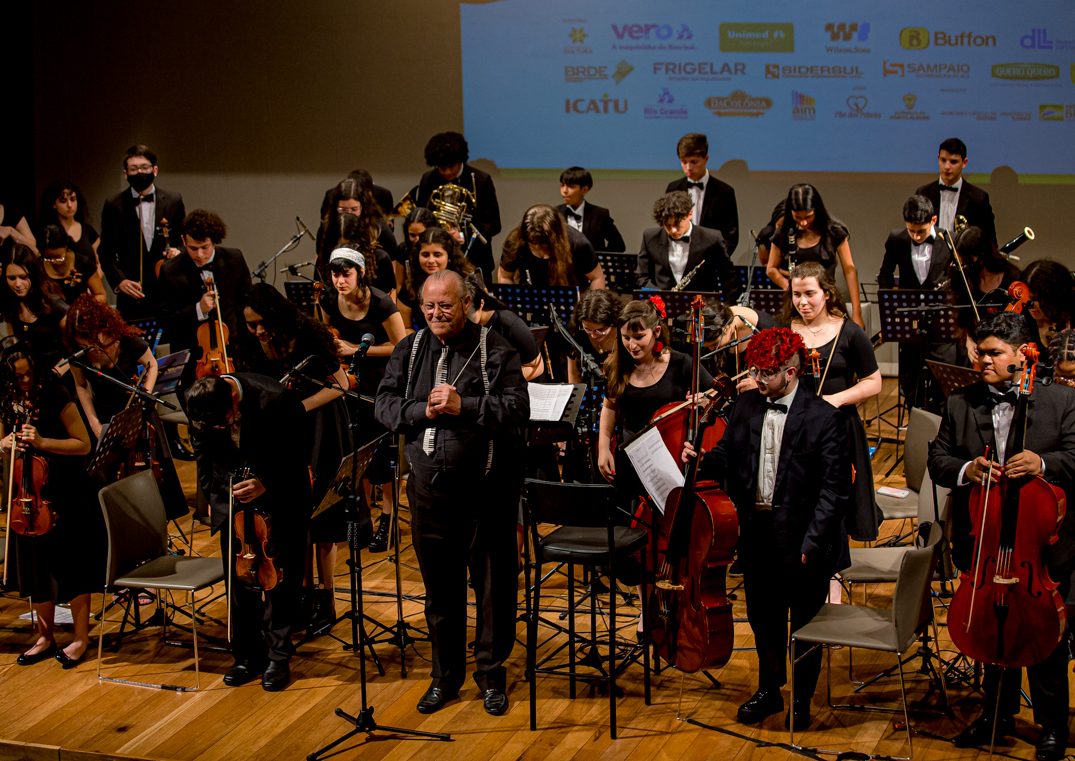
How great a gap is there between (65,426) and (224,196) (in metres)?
6.26

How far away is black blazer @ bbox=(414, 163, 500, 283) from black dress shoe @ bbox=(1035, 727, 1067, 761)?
467 cm

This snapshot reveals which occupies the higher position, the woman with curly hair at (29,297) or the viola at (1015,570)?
the woman with curly hair at (29,297)

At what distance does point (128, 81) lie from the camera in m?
11.0

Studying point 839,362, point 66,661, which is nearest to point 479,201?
point 839,362

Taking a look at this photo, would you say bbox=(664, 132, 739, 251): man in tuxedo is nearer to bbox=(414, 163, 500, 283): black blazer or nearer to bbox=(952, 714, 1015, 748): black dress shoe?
bbox=(414, 163, 500, 283): black blazer

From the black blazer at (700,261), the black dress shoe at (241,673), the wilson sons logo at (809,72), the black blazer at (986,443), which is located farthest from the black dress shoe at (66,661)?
the wilson sons logo at (809,72)

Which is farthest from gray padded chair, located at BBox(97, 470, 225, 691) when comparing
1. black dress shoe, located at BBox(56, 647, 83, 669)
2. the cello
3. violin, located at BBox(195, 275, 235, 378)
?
the cello

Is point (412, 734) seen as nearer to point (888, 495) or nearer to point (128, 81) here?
point (888, 495)

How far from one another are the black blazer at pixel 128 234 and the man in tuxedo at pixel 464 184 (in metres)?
1.61

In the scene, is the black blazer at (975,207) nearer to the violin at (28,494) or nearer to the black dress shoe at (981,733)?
the black dress shoe at (981,733)

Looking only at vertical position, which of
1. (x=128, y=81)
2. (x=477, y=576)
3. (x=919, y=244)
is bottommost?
(x=477, y=576)

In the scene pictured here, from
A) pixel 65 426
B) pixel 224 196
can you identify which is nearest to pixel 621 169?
pixel 224 196

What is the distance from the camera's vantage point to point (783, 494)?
4.12 metres

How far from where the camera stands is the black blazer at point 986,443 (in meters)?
3.91
